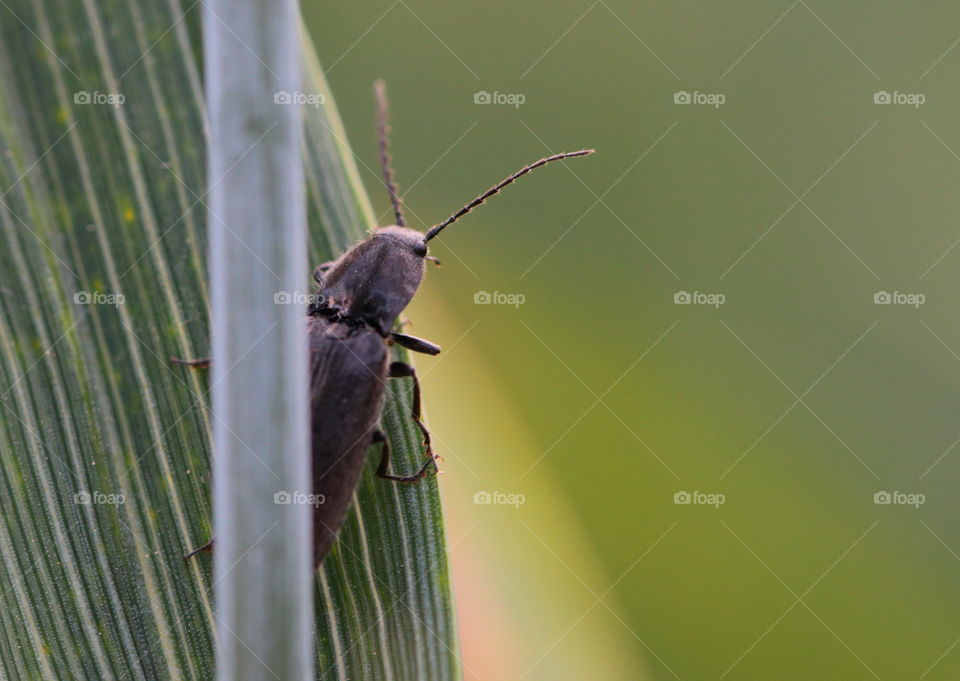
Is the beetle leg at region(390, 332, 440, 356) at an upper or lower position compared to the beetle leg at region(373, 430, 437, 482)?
upper

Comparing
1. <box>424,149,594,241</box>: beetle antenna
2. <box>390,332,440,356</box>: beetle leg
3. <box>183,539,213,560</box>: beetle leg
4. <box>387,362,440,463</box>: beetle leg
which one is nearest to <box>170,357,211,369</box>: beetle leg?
<box>183,539,213,560</box>: beetle leg

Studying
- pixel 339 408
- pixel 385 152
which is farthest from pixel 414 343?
pixel 385 152

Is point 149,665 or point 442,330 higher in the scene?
point 442,330

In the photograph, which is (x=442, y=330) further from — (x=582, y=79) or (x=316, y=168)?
(x=582, y=79)

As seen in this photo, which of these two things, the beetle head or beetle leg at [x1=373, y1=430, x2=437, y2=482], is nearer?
beetle leg at [x1=373, y1=430, x2=437, y2=482]

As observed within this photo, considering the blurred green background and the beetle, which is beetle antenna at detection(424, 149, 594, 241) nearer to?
the beetle

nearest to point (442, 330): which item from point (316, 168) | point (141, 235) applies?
point (316, 168)

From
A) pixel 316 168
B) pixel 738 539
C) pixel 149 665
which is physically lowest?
pixel 149 665

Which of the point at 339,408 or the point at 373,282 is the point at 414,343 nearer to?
the point at 373,282
